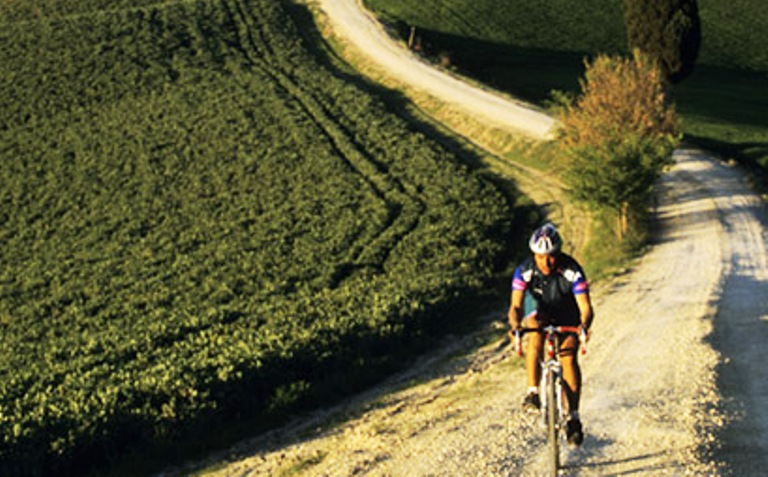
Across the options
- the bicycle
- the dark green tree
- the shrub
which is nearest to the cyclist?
the bicycle

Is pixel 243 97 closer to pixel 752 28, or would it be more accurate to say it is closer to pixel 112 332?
pixel 112 332

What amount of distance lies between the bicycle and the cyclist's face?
28.0 inches

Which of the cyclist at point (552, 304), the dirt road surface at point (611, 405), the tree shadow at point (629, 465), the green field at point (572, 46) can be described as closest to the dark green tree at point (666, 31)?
the green field at point (572, 46)

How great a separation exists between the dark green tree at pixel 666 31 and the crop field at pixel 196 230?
1388 cm

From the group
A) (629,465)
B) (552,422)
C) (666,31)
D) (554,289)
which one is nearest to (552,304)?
(554,289)

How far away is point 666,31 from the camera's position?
44969 millimetres

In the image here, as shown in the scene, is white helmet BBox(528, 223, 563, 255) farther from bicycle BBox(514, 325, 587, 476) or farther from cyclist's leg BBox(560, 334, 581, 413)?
cyclist's leg BBox(560, 334, 581, 413)

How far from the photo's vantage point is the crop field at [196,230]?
16234 mm

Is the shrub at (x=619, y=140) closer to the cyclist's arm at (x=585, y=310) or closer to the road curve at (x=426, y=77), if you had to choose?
the road curve at (x=426, y=77)

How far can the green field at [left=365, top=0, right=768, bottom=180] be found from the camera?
53438mm

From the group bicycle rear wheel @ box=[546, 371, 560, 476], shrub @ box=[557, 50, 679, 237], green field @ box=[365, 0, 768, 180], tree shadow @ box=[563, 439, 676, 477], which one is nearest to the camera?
bicycle rear wheel @ box=[546, 371, 560, 476]

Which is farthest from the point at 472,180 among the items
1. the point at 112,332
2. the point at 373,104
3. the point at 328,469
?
the point at 328,469

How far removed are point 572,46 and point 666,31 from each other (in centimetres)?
2514

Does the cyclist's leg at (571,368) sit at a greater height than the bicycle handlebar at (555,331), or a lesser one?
lesser
